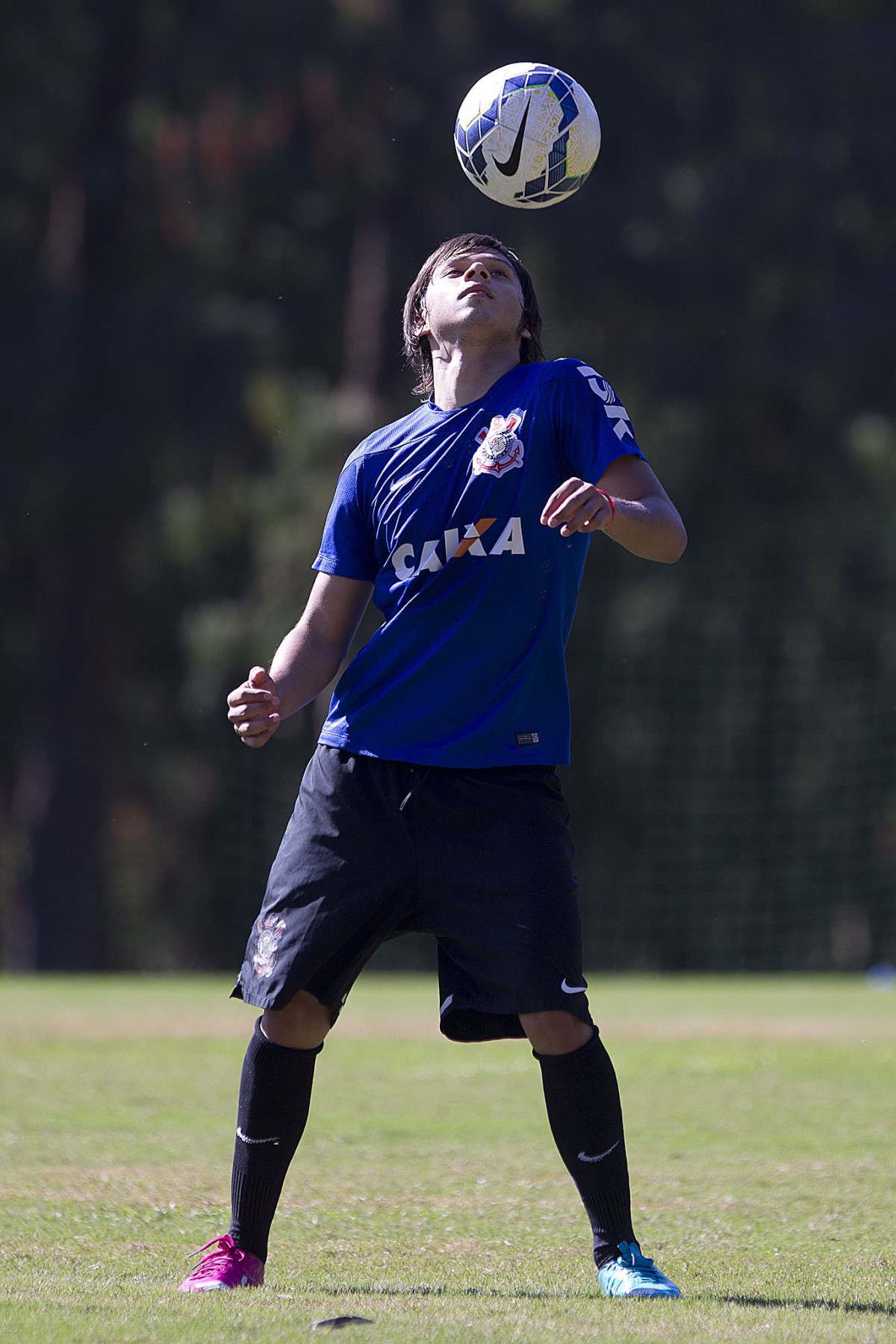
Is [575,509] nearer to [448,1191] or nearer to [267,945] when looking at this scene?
[267,945]

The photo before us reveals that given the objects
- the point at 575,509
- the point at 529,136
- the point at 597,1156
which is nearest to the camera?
the point at 575,509

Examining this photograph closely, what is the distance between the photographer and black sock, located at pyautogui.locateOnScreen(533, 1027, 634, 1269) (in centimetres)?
360

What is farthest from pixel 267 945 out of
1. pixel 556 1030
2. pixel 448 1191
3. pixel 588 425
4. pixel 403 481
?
pixel 448 1191

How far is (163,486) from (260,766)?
11.9 ft

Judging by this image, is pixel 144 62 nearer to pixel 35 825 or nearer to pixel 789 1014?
pixel 35 825

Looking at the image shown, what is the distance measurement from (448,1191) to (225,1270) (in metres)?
1.36

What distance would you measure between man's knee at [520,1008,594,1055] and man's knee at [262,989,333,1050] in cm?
43

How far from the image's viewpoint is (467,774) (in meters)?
3.68

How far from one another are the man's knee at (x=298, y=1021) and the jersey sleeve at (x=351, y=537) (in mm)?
950

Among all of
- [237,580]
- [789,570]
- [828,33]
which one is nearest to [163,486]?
[237,580]

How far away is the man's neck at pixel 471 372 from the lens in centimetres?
396

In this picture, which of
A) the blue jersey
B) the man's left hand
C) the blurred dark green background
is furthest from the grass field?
the blurred dark green background

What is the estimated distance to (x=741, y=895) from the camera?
18.4 meters

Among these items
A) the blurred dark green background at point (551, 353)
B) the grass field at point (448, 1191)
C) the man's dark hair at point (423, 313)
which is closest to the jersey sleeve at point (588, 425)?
the man's dark hair at point (423, 313)
